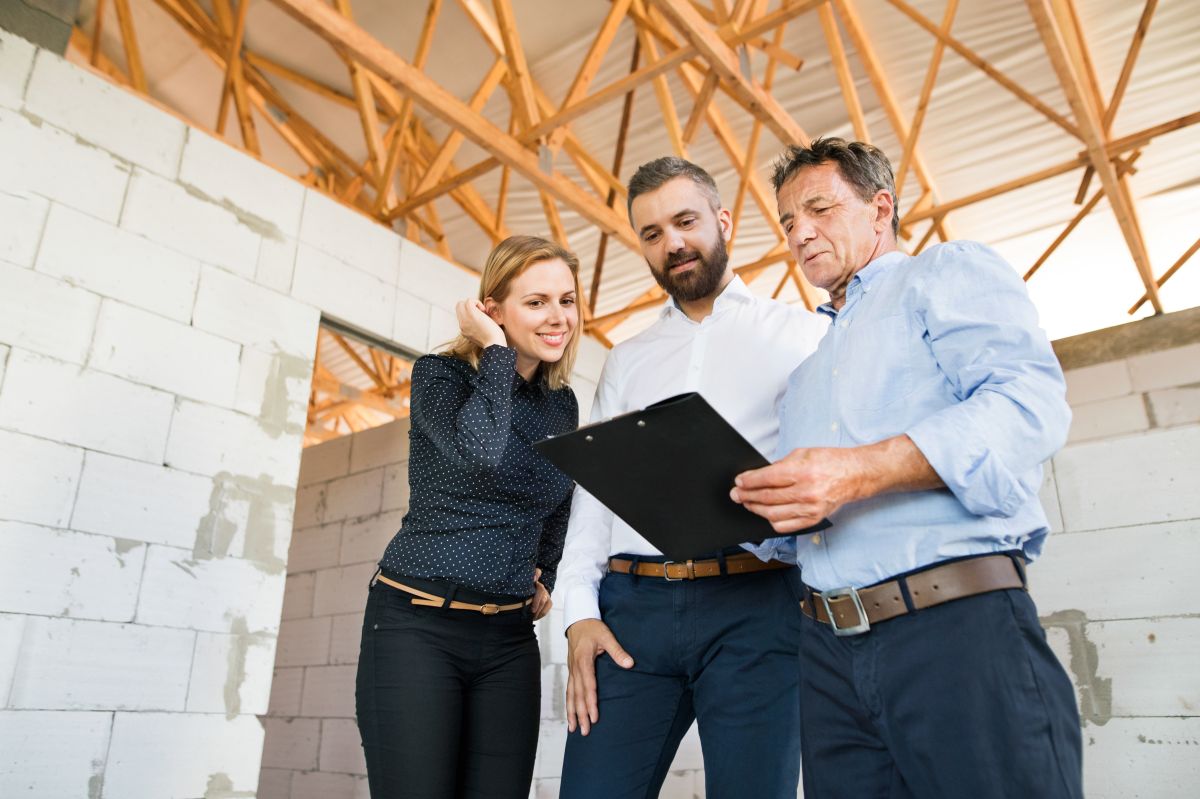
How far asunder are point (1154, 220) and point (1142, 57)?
1.48 metres

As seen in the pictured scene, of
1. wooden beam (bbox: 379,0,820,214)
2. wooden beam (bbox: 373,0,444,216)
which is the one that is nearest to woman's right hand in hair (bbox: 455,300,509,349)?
wooden beam (bbox: 379,0,820,214)

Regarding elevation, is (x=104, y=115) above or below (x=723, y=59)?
below

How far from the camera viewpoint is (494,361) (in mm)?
1710

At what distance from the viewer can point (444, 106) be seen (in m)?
4.03

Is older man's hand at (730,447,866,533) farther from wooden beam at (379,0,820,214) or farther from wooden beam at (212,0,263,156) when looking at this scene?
wooden beam at (212,0,263,156)

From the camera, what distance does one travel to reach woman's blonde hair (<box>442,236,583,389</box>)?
73.4 inches

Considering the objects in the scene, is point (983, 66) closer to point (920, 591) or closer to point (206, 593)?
point (920, 591)

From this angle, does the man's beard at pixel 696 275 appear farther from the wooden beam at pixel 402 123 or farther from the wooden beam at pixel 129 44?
the wooden beam at pixel 129 44

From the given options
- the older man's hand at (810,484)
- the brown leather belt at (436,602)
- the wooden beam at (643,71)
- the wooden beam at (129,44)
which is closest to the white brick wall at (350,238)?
the wooden beam at (643,71)

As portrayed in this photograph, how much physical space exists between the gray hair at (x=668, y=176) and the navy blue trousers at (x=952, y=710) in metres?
1.04

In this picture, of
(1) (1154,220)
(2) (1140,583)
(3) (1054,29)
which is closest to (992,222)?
(1) (1154,220)

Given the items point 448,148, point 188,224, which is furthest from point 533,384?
point 448,148

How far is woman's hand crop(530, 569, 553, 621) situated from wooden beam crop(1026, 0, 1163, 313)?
3349mm

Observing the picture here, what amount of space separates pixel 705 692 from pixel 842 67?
4.56 meters
